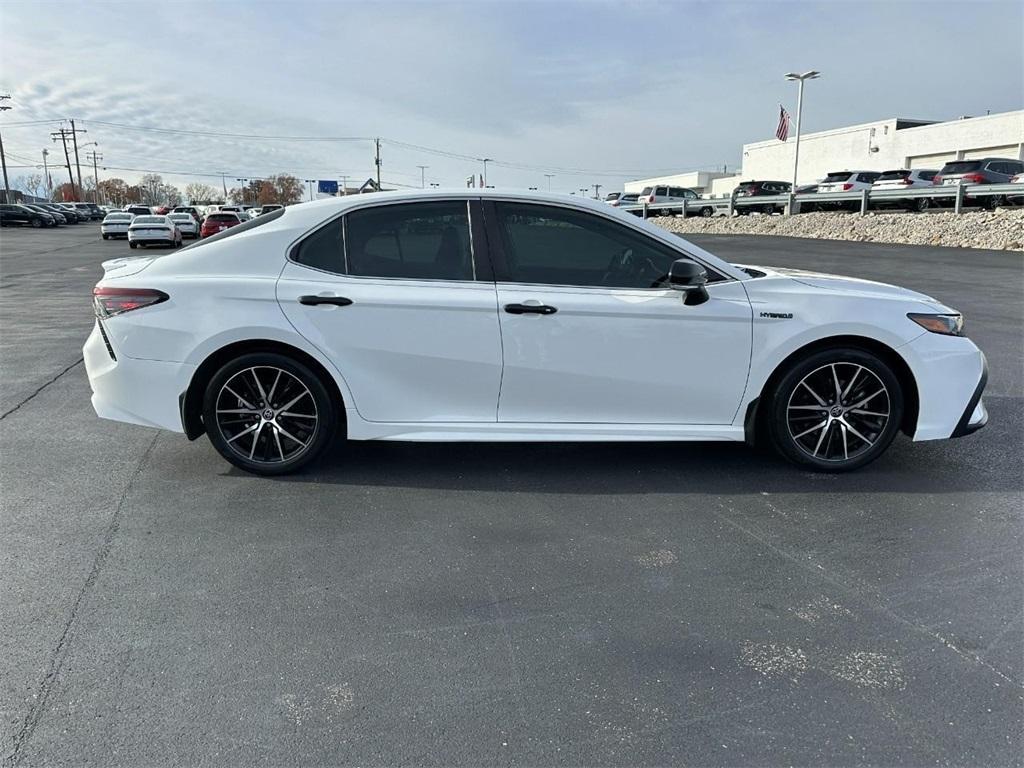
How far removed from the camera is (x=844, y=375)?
446 centimetres

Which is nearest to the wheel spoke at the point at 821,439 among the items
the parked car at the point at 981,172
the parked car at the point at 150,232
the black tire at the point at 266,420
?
the black tire at the point at 266,420

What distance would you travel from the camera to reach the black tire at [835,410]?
4387mm

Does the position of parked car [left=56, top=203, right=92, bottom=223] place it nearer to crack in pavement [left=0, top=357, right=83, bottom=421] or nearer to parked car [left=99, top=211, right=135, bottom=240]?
parked car [left=99, top=211, right=135, bottom=240]

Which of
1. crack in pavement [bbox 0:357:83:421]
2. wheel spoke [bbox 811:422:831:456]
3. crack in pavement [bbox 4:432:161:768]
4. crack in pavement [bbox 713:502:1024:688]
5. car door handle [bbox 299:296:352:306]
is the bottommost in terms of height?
crack in pavement [bbox 713:502:1024:688]

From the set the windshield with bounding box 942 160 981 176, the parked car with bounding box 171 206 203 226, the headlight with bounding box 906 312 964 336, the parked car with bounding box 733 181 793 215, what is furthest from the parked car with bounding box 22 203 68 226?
the headlight with bounding box 906 312 964 336

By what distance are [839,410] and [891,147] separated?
6413cm

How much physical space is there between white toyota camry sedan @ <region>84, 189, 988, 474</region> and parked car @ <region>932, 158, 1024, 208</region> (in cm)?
2619

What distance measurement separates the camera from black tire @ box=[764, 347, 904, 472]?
14.4ft

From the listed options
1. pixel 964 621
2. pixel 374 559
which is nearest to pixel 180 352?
pixel 374 559

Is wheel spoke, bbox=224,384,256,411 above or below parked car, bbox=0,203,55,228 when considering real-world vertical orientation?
below

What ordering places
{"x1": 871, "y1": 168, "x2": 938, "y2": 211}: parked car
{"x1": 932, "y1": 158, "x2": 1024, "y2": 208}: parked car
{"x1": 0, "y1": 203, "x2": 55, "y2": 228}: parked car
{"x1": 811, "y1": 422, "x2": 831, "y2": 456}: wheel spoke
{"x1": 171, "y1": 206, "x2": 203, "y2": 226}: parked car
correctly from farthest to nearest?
{"x1": 0, "y1": 203, "x2": 55, "y2": 228}: parked car → {"x1": 171, "y1": 206, "x2": 203, "y2": 226}: parked car → {"x1": 871, "y1": 168, "x2": 938, "y2": 211}: parked car → {"x1": 932, "y1": 158, "x2": 1024, "y2": 208}: parked car → {"x1": 811, "y1": 422, "x2": 831, "y2": 456}: wheel spoke

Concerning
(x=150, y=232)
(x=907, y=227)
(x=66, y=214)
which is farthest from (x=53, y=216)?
(x=907, y=227)

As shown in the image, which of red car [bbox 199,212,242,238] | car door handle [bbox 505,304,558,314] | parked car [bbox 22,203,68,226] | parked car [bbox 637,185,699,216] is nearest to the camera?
car door handle [bbox 505,304,558,314]

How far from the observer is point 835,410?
14.6 feet
